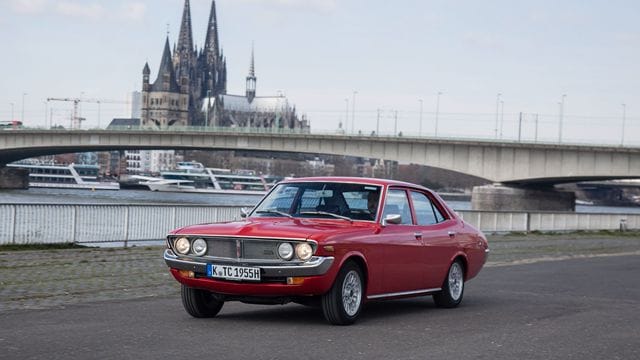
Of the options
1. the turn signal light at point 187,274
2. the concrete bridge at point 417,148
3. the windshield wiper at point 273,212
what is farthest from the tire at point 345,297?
the concrete bridge at point 417,148

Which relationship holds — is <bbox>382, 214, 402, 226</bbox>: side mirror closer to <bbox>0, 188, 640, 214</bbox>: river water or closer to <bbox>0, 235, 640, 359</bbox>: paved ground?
<bbox>0, 235, 640, 359</bbox>: paved ground

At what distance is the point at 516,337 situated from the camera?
9430 millimetres

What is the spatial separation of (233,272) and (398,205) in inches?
94.5

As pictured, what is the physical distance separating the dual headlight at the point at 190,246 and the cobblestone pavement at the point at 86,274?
70.4 inches

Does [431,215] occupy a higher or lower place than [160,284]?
higher

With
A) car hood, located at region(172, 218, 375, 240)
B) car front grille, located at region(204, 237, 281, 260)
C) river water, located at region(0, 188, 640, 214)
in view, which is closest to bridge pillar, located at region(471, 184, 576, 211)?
river water, located at region(0, 188, 640, 214)

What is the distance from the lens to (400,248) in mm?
10898

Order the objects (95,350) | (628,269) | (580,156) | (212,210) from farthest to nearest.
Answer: (580,156)
(212,210)
(628,269)
(95,350)

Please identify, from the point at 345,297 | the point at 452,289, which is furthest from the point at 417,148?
the point at 345,297

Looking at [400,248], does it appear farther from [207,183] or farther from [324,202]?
[207,183]

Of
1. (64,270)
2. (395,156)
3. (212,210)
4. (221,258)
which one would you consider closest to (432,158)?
(395,156)

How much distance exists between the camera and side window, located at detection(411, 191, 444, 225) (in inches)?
462

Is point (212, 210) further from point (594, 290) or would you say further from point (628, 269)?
point (594, 290)

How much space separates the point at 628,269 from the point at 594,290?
19.9ft
